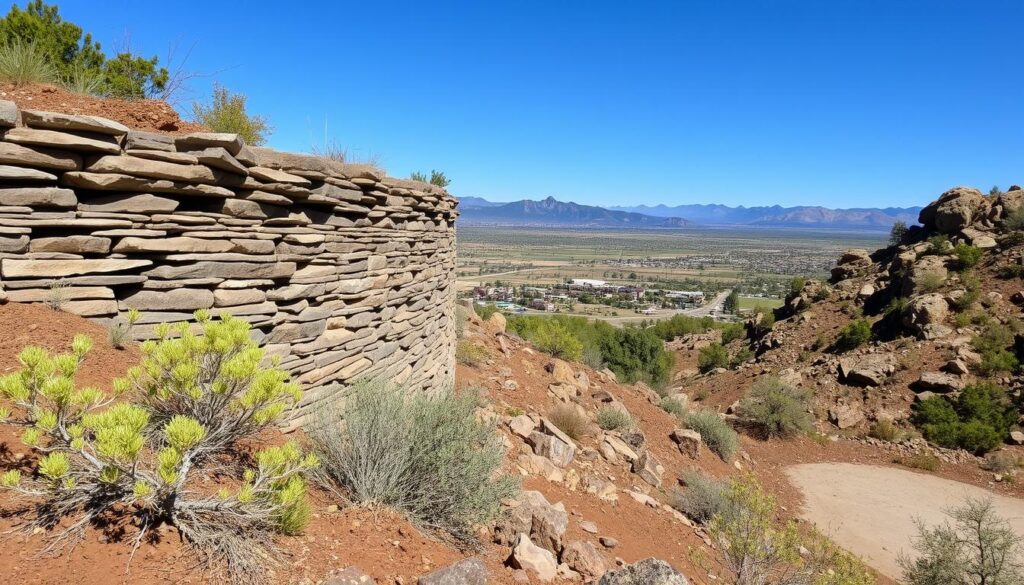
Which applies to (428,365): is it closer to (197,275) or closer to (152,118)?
(197,275)

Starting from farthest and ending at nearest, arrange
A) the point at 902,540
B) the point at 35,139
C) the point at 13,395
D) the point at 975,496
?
the point at 975,496
the point at 902,540
the point at 35,139
the point at 13,395

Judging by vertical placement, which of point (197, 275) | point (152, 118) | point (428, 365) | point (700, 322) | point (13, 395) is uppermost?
point (152, 118)

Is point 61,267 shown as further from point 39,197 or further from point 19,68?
point 19,68

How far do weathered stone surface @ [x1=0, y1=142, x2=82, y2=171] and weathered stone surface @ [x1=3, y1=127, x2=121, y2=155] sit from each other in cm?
4

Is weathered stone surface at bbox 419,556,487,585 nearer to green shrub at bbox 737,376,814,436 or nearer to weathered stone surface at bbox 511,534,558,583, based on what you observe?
weathered stone surface at bbox 511,534,558,583

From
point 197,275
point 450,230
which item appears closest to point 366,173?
point 197,275

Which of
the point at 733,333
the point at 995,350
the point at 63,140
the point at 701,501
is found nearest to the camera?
the point at 63,140

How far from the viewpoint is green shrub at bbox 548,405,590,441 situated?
9352mm

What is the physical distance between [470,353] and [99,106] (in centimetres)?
785

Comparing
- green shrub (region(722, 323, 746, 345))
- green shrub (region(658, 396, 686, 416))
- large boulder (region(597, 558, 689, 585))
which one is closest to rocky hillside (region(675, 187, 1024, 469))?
green shrub (region(722, 323, 746, 345))

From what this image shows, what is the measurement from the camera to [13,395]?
7.40ft

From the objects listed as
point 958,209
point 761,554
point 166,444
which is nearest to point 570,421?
point 761,554

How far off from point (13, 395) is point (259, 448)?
1724 millimetres

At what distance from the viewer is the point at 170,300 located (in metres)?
3.83
